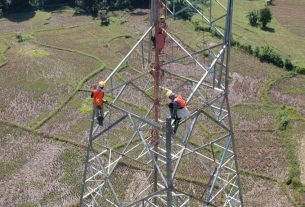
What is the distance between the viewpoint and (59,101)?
35000mm

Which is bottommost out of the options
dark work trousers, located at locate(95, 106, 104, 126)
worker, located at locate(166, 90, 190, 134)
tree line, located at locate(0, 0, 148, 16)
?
tree line, located at locate(0, 0, 148, 16)

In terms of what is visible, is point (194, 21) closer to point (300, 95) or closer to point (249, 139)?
point (300, 95)

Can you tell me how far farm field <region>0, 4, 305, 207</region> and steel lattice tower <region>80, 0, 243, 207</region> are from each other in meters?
1.44

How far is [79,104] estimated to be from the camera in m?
34.8

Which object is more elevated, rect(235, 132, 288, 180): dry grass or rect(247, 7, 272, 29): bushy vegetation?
rect(247, 7, 272, 29): bushy vegetation

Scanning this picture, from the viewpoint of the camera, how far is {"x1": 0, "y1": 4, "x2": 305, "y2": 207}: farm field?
88.1ft

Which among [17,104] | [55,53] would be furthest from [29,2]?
[17,104]

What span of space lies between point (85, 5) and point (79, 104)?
73.3 ft

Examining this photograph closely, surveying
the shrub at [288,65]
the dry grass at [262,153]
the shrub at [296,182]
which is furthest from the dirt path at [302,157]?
the shrub at [288,65]

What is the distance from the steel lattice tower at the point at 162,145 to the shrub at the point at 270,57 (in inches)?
246

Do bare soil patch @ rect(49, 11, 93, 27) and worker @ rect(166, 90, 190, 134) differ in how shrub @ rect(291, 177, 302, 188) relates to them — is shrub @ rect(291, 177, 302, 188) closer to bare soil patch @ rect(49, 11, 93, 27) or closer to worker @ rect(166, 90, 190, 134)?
worker @ rect(166, 90, 190, 134)

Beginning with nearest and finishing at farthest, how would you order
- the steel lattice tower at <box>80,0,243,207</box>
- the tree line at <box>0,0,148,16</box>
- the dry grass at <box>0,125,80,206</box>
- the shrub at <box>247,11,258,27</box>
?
the steel lattice tower at <box>80,0,243,207</box> → the dry grass at <box>0,125,80,206</box> → the shrub at <box>247,11,258,27</box> → the tree line at <box>0,0,148,16</box>

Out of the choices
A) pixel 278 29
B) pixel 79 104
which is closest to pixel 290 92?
pixel 278 29

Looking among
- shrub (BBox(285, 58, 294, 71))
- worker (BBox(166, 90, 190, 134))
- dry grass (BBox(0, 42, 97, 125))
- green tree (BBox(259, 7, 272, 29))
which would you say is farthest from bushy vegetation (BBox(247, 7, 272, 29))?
worker (BBox(166, 90, 190, 134))
